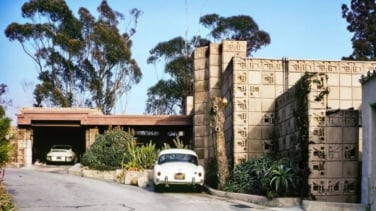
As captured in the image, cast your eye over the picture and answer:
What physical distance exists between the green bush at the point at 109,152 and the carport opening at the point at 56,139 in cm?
992

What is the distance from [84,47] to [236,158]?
2740 cm

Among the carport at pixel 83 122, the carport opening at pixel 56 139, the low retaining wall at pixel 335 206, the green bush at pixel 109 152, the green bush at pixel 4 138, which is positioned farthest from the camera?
the carport opening at pixel 56 139

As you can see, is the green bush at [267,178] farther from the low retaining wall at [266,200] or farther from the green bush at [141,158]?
the green bush at [141,158]

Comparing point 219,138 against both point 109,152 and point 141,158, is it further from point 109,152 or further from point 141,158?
point 109,152

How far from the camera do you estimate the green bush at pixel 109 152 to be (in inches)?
913

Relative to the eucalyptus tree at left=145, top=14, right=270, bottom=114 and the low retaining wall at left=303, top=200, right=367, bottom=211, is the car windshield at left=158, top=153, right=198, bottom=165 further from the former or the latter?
the eucalyptus tree at left=145, top=14, right=270, bottom=114

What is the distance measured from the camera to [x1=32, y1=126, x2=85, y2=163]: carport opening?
Result: 1336 inches

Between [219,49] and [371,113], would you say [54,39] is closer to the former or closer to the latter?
[219,49]

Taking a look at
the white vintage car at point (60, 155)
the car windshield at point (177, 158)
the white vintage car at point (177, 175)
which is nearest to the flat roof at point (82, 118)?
the white vintage car at point (60, 155)

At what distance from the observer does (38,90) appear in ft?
140

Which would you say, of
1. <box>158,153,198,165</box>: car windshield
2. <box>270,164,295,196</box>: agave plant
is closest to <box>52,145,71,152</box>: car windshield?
<box>158,153,198,165</box>: car windshield

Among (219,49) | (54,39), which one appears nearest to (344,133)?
(219,49)

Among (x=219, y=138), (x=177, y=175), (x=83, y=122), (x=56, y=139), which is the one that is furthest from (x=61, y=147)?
(x=219, y=138)

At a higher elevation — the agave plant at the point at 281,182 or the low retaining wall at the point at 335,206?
the agave plant at the point at 281,182
